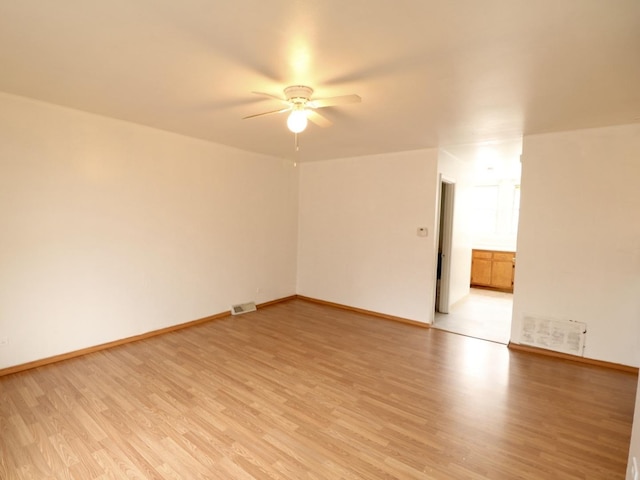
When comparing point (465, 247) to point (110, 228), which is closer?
point (110, 228)

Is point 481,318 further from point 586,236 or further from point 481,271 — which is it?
point 481,271

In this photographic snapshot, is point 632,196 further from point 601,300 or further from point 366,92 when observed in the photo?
point 366,92

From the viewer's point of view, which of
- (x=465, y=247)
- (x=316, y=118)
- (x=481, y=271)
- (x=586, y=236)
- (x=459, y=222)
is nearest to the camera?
(x=316, y=118)

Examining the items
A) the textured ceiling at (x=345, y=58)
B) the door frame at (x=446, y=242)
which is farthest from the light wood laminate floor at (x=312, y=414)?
the textured ceiling at (x=345, y=58)

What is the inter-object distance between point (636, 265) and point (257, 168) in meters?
4.78

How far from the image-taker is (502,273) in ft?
22.6

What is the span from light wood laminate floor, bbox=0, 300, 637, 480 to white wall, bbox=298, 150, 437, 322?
1.14 metres

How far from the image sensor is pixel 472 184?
19.3ft

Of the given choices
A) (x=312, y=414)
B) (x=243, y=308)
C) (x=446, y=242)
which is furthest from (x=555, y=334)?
(x=243, y=308)

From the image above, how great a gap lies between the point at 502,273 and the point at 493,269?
0.19m

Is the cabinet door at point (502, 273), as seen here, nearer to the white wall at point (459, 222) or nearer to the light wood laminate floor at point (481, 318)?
the light wood laminate floor at point (481, 318)

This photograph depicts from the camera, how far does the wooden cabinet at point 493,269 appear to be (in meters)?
6.79

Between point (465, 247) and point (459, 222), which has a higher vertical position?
point (459, 222)

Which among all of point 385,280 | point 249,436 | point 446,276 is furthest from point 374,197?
point 249,436
